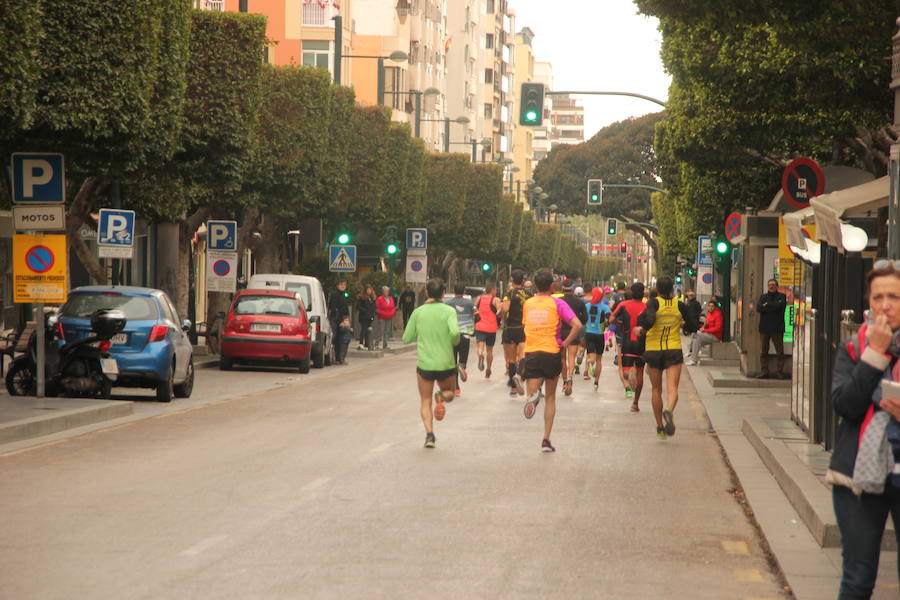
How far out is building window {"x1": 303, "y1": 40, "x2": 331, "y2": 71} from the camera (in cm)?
6544

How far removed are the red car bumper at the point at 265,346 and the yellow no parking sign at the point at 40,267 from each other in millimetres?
11497

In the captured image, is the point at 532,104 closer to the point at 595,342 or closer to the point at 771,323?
the point at 595,342

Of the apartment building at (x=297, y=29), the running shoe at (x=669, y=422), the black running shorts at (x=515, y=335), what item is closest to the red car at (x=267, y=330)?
the black running shorts at (x=515, y=335)

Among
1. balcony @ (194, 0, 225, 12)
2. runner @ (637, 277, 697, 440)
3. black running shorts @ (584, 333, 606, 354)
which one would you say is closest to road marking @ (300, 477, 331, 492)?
Result: runner @ (637, 277, 697, 440)

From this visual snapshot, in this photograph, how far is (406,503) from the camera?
11477mm

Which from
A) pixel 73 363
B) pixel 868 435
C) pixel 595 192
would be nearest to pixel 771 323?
pixel 73 363

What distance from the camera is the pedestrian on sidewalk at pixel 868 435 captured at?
5.98 metres

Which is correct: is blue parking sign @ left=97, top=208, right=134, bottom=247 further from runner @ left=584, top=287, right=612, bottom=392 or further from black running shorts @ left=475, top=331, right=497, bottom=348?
runner @ left=584, top=287, right=612, bottom=392

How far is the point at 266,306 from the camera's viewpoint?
31062 mm

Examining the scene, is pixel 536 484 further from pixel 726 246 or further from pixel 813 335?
pixel 726 246

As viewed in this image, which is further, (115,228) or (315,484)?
(115,228)

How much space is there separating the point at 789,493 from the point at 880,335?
6.53 metres

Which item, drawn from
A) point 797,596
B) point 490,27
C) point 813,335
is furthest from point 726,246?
point 490,27

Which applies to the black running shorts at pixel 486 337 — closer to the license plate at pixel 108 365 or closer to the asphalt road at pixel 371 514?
the license plate at pixel 108 365
